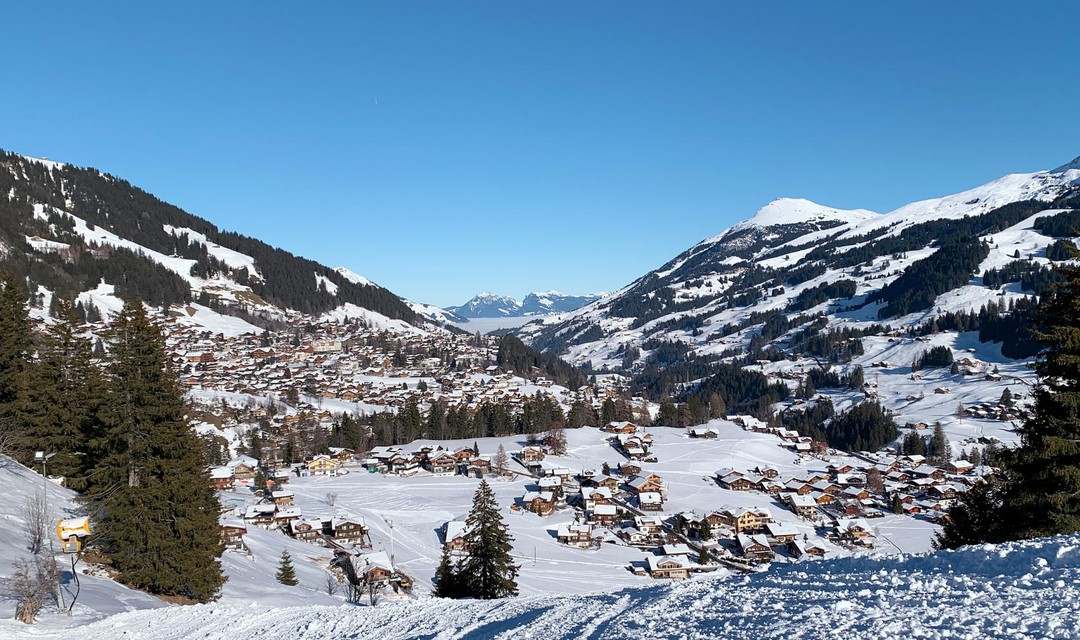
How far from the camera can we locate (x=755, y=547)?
166 ft

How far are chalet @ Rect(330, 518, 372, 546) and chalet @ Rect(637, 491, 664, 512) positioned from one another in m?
29.0

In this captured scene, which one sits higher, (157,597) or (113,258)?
(113,258)

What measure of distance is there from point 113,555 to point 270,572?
1386 centimetres

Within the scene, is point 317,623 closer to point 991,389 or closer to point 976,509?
A: point 976,509

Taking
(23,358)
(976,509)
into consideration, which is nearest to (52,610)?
(23,358)

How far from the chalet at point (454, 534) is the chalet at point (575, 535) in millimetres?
9006

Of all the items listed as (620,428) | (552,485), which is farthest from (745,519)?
(620,428)

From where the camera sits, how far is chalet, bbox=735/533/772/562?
162 ft

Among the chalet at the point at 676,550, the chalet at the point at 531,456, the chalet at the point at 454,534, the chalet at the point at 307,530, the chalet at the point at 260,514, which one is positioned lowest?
the chalet at the point at 676,550

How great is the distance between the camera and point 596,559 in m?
47.9

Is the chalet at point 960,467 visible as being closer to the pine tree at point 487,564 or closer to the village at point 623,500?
the village at point 623,500

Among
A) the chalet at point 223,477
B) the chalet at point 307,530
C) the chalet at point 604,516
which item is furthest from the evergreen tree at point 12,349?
the chalet at point 604,516

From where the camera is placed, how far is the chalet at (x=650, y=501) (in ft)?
205

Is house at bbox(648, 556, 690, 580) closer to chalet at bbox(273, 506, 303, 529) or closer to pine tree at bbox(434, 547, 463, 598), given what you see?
pine tree at bbox(434, 547, 463, 598)
